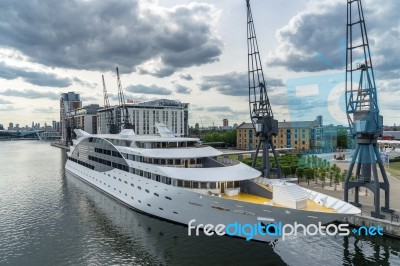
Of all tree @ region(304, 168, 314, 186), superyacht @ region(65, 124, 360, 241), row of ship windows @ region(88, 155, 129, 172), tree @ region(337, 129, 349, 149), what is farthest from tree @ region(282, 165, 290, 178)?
tree @ region(337, 129, 349, 149)

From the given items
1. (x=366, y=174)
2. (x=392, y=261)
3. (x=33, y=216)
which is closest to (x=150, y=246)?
(x=33, y=216)

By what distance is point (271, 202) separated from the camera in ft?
68.2

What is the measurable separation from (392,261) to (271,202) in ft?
28.1

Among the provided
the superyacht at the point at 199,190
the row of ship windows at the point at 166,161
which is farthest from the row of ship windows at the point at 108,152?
the row of ship windows at the point at 166,161

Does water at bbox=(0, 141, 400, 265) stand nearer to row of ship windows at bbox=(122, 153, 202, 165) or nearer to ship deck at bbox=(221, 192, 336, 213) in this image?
ship deck at bbox=(221, 192, 336, 213)

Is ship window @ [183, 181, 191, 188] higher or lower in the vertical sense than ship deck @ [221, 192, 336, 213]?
higher

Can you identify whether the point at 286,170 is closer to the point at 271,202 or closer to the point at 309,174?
the point at 309,174

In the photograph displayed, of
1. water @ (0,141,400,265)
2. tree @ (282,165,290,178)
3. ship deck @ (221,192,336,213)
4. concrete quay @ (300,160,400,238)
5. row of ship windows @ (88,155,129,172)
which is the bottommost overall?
water @ (0,141,400,265)

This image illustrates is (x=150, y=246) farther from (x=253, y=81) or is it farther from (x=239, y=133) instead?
(x=239, y=133)

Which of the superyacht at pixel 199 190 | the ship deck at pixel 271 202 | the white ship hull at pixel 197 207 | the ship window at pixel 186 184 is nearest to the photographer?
the white ship hull at pixel 197 207

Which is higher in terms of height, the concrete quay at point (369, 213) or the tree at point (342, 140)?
the tree at point (342, 140)

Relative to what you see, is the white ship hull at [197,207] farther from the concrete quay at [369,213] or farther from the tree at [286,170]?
the tree at [286,170]

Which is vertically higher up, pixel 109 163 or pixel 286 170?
pixel 109 163

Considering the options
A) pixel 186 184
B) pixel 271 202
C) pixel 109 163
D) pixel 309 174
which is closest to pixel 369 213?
pixel 271 202
